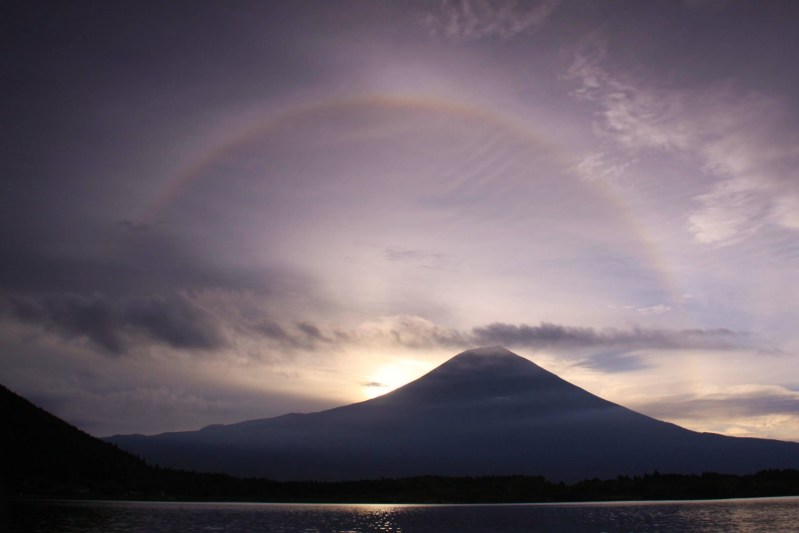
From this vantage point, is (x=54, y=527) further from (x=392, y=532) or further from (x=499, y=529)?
(x=499, y=529)

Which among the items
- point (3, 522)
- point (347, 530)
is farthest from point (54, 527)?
point (347, 530)

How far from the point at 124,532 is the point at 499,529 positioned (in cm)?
4779

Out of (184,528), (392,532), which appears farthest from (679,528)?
(184,528)

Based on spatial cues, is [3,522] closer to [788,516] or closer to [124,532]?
[124,532]

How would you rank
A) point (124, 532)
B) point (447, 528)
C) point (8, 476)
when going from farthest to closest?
point (8, 476), point (447, 528), point (124, 532)

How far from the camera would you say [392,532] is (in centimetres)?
8812

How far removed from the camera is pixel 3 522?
81.9m

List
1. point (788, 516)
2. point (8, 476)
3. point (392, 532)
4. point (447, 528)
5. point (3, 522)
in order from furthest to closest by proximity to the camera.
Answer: point (8, 476) → point (788, 516) → point (447, 528) → point (392, 532) → point (3, 522)

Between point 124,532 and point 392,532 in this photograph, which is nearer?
point 124,532

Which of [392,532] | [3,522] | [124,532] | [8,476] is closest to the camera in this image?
[124,532]

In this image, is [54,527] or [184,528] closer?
[54,527]

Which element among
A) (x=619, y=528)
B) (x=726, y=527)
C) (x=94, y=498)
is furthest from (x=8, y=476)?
(x=726, y=527)

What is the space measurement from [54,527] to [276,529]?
25490 mm

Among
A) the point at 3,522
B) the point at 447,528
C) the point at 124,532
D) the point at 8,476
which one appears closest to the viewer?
the point at 124,532
